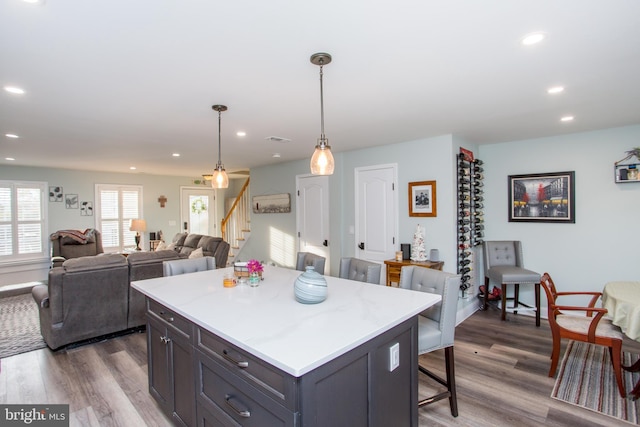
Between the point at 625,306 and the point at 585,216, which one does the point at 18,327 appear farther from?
the point at 585,216

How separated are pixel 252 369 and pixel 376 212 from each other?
3.70 metres

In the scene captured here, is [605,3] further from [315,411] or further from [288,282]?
[288,282]

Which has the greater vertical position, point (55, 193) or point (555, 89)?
point (555, 89)

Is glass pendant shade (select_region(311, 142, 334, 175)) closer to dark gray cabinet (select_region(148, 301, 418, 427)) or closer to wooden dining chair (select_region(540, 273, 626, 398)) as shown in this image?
dark gray cabinet (select_region(148, 301, 418, 427))

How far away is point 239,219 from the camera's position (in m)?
7.65

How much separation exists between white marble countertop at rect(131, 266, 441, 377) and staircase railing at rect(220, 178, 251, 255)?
186 inches

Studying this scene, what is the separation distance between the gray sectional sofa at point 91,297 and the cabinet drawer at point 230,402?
255 centimetres

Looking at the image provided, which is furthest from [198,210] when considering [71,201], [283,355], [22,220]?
[283,355]

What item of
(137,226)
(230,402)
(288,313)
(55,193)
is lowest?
(230,402)

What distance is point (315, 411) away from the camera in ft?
4.12

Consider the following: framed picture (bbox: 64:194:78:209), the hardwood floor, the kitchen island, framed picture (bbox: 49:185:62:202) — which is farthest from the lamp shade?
the kitchen island

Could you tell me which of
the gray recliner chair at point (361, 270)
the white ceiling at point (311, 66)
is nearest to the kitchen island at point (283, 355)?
the gray recliner chair at point (361, 270)

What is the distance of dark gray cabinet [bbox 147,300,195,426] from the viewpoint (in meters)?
1.90

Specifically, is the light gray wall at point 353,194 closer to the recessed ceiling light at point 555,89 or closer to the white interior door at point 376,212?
the white interior door at point 376,212
